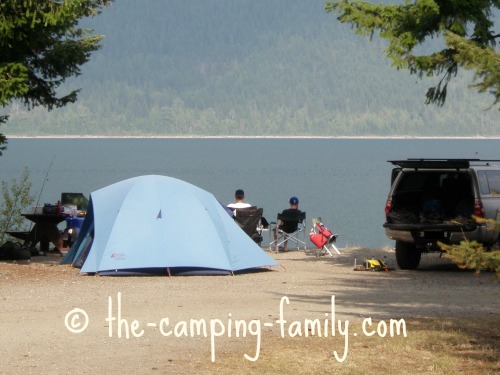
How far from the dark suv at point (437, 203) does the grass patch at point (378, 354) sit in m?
5.47

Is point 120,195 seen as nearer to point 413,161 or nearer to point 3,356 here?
point 413,161

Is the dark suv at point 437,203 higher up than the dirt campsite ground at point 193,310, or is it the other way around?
the dark suv at point 437,203

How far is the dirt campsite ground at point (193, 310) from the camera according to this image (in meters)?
8.32

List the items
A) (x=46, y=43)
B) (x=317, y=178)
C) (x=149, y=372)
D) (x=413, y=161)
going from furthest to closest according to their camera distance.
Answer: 1. (x=317, y=178)
2. (x=46, y=43)
3. (x=413, y=161)
4. (x=149, y=372)

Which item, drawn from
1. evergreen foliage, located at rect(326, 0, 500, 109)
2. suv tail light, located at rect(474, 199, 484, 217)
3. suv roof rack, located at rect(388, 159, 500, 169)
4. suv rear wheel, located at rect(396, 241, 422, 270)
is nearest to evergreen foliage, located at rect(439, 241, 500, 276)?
suv tail light, located at rect(474, 199, 484, 217)

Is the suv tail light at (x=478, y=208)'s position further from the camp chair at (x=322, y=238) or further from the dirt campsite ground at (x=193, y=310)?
the camp chair at (x=322, y=238)

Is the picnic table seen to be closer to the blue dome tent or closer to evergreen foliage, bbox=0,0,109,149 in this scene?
evergreen foliage, bbox=0,0,109,149

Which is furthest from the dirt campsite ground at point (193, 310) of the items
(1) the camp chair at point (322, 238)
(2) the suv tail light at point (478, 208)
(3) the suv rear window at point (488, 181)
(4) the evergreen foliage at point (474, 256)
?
(1) the camp chair at point (322, 238)

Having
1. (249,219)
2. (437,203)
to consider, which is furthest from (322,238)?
(437,203)

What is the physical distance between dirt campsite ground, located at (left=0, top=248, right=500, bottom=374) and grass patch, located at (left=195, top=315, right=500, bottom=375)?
0.06 m

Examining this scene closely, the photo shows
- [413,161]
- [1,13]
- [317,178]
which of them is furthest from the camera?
[317,178]

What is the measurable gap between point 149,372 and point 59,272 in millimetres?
7230

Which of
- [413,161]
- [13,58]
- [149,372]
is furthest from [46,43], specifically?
[149,372]

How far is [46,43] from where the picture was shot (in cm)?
1675
